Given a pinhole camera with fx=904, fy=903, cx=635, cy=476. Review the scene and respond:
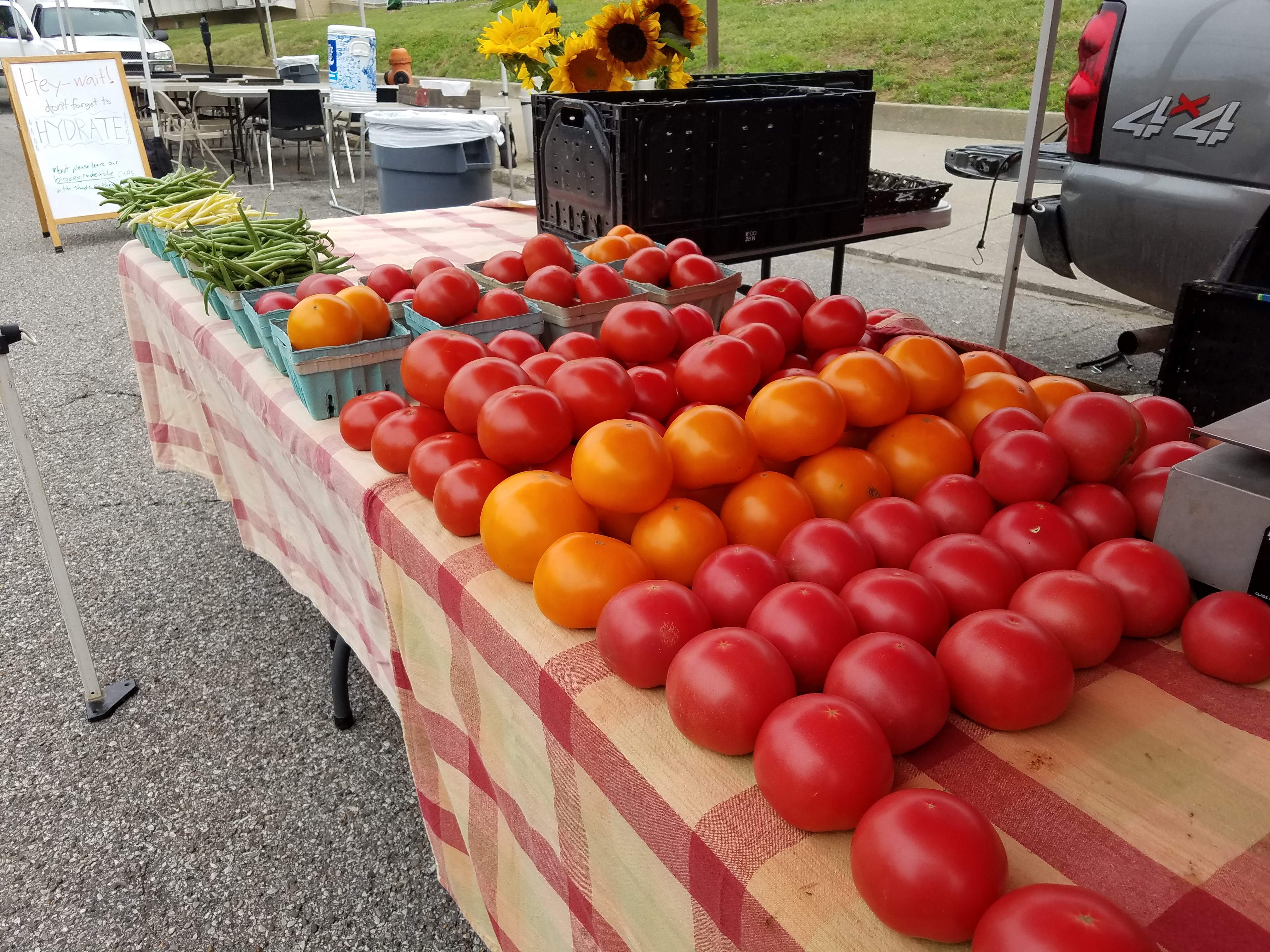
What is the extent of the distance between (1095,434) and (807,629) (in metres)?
0.59

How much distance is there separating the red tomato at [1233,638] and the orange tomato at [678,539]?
591 millimetres

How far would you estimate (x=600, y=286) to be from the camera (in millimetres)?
2123

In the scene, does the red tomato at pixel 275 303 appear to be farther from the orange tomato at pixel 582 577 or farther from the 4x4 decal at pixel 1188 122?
the 4x4 decal at pixel 1188 122

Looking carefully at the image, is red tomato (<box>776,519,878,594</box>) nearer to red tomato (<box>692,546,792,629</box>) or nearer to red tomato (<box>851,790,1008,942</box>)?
red tomato (<box>692,546,792,629</box>)

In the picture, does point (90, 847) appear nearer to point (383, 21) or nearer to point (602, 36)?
point (602, 36)

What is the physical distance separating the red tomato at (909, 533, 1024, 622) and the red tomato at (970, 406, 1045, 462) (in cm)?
26

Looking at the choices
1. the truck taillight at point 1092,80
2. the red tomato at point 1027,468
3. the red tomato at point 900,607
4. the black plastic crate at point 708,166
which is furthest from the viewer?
the truck taillight at point 1092,80

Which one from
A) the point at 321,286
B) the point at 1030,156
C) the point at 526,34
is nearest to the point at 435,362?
the point at 321,286

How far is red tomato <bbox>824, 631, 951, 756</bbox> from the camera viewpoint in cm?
92

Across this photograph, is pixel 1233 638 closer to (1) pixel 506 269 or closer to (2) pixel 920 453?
(2) pixel 920 453

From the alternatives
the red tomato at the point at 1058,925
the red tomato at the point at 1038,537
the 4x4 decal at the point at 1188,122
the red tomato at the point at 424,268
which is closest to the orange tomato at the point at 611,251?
the red tomato at the point at 424,268

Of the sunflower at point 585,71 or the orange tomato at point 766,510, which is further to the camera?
the sunflower at point 585,71

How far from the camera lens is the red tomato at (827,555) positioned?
1155 millimetres

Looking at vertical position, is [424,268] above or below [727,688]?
above
